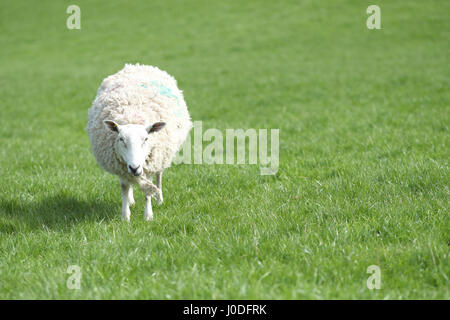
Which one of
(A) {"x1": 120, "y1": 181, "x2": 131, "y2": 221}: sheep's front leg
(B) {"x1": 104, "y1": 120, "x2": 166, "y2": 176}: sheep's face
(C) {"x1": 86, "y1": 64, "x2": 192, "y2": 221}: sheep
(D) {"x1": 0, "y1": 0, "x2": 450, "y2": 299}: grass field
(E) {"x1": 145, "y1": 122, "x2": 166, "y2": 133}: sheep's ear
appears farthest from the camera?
(A) {"x1": 120, "y1": 181, "x2": 131, "y2": 221}: sheep's front leg

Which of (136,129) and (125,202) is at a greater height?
(136,129)

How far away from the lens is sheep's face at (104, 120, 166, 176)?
384cm

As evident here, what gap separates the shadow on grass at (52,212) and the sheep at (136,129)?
12.3 inches

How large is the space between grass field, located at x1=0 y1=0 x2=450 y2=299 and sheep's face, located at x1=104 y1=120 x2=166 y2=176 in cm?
62

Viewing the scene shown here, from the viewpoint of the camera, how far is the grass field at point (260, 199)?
2957 mm

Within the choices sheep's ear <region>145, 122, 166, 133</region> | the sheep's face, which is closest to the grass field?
the sheep's face

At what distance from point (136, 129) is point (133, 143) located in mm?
182

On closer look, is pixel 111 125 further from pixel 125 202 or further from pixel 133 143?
pixel 125 202

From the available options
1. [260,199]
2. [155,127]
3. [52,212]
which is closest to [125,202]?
[52,212]

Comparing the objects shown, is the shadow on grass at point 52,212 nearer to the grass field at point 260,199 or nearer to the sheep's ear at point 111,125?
the grass field at point 260,199

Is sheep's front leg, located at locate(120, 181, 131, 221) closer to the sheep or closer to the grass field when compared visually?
the sheep

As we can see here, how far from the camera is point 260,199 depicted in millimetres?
4523

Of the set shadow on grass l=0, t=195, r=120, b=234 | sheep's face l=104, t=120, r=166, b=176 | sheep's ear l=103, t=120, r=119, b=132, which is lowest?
shadow on grass l=0, t=195, r=120, b=234

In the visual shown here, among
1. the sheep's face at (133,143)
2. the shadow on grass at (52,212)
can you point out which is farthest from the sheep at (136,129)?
the shadow on grass at (52,212)
